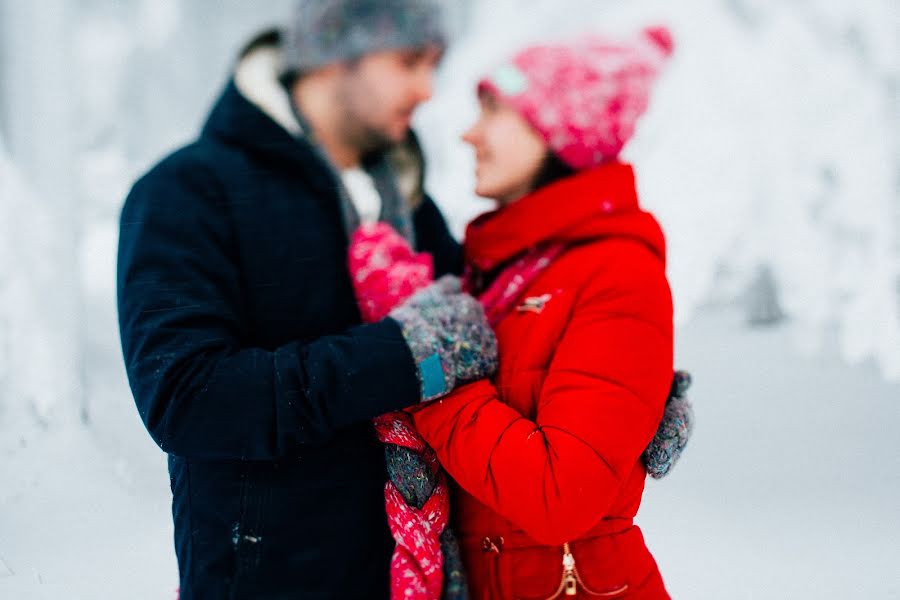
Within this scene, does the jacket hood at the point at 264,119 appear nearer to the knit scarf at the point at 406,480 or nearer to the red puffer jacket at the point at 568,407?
the knit scarf at the point at 406,480

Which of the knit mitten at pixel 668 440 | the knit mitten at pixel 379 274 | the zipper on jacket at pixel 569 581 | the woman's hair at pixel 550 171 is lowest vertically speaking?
the zipper on jacket at pixel 569 581

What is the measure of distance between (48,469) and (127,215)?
1729mm

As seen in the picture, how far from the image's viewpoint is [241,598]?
1054 mm

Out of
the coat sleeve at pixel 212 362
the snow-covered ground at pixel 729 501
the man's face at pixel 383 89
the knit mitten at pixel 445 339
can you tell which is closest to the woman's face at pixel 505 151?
the man's face at pixel 383 89

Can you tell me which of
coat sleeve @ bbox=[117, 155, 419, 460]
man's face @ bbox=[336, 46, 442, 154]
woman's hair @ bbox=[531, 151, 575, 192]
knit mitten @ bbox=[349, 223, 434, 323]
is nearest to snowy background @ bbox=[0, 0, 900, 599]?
coat sleeve @ bbox=[117, 155, 419, 460]

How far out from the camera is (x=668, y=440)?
1209 mm

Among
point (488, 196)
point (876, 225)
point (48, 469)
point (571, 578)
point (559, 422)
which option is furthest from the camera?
point (876, 225)

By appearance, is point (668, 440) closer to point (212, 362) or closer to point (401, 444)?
point (401, 444)

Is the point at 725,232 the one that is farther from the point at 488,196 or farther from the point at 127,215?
the point at 127,215

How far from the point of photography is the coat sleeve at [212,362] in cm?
95

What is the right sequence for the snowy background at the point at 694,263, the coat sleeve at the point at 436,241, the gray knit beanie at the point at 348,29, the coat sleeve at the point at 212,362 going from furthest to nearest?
1. the snowy background at the point at 694,263
2. the coat sleeve at the point at 436,241
3. the gray knit beanie at the point at 348,29
4. the coat sleeve at the point at 212,362

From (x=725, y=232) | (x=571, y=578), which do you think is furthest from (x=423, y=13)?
(x=725, y=232)

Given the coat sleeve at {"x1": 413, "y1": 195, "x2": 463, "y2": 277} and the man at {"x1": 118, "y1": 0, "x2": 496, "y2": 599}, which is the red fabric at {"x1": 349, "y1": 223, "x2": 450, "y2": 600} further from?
the coat sleeve at {"x1": 413, "y1": 195, "x2": 463, "y2": 277}

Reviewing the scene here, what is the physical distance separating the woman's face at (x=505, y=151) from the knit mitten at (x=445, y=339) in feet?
0.85
